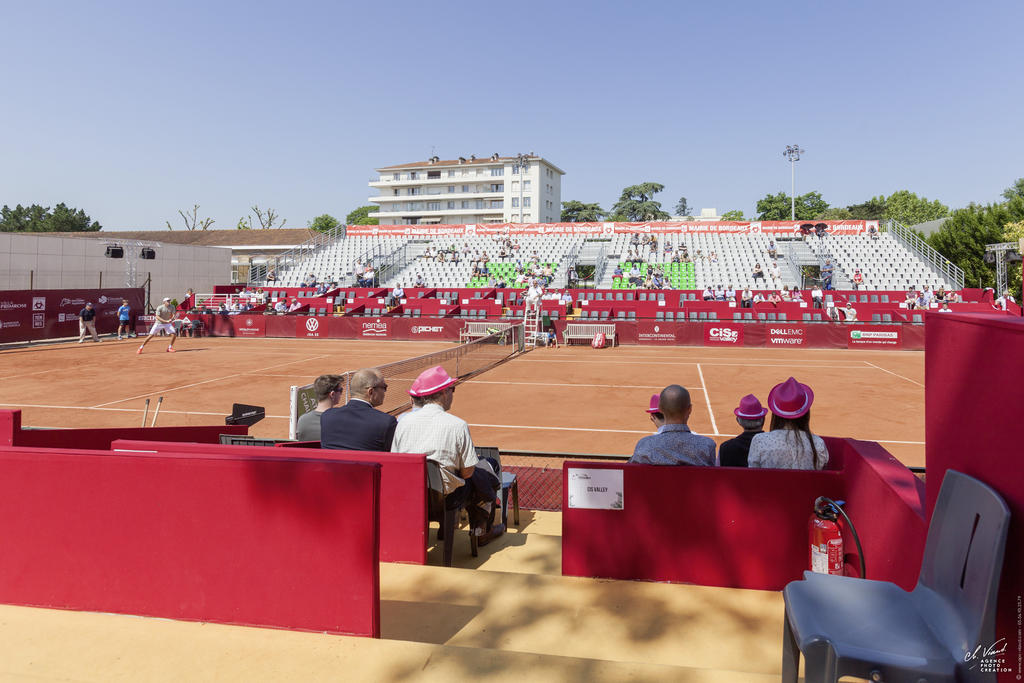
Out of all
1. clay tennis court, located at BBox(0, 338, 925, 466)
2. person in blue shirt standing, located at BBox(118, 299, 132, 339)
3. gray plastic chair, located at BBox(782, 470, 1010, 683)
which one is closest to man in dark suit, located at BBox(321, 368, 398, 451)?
gray plastic chair, located at BBox(782, 470, 1010, 683)

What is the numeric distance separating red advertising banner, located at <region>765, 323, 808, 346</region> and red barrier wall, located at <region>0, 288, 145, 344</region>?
103ft

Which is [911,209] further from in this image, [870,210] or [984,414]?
[984,414]

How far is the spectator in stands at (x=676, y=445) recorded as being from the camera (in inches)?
190

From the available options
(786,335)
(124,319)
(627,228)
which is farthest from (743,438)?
(627,228)

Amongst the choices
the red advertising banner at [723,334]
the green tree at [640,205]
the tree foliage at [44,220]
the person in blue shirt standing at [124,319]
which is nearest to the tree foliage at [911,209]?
the green tree at [640,205]

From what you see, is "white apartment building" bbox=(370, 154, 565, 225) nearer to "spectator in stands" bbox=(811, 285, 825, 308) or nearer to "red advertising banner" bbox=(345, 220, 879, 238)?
"red advertising banner" bbox=(345, 220, 879, 238)

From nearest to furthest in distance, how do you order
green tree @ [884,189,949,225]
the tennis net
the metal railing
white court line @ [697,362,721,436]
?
1. the tennis net
2. white court line @ [697,362,721,436]
3. the metal railing
4. green tree @ [884,189,949,225]

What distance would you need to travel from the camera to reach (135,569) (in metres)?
3.57

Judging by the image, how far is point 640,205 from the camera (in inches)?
5217

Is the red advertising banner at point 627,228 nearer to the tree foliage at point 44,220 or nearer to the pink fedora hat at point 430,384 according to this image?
the pink fedora hat at point 430,384

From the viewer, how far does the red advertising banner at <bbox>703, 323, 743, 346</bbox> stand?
3144 centimetres

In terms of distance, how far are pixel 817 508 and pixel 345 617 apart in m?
2.64

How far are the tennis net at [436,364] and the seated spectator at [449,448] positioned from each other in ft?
12.6

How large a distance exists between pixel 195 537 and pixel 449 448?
6.84 ft
